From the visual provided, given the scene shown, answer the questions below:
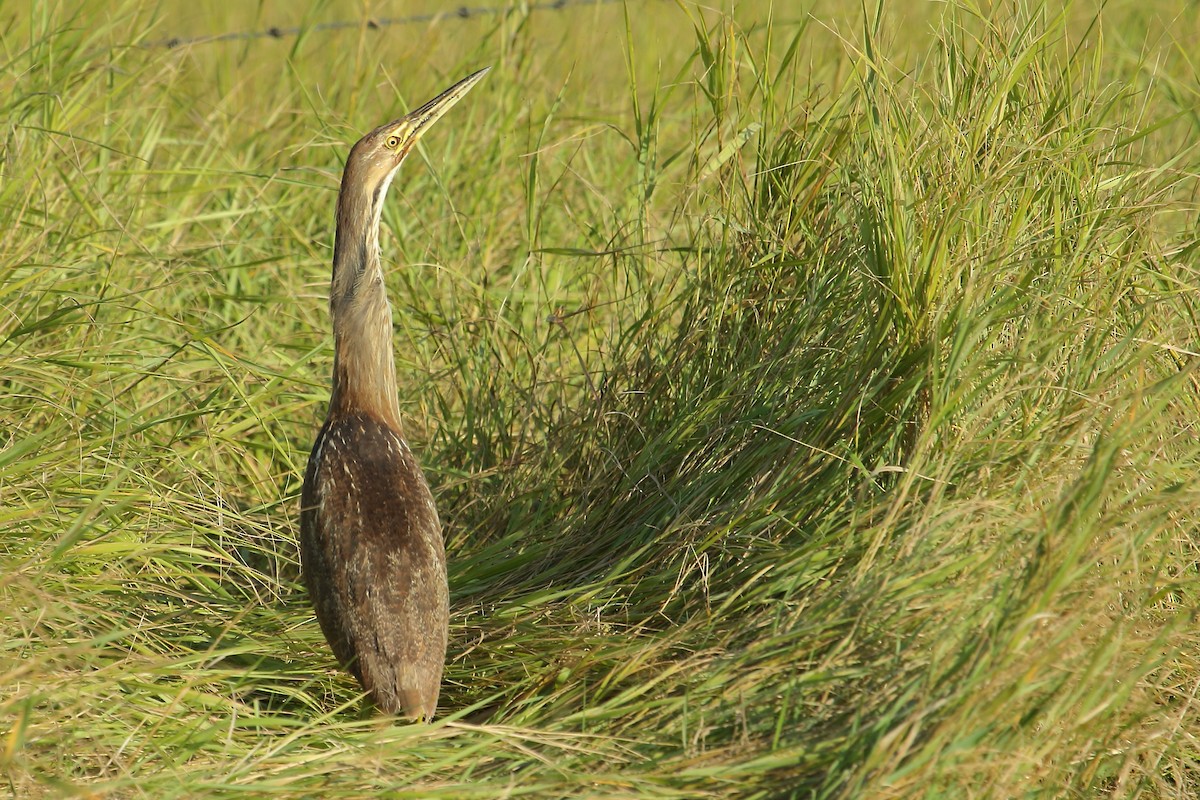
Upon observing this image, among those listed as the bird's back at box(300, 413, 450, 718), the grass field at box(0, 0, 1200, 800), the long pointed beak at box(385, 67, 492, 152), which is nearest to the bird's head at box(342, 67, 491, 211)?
the long pointed beak at box(385, 67, 492, 152)

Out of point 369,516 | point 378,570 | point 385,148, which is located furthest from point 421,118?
point 378,570

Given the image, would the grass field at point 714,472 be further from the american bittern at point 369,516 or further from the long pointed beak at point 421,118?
the long pointed beak at point 421,118

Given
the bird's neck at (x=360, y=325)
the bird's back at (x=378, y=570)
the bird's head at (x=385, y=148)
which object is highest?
the bird's head at (x=385, y=148)

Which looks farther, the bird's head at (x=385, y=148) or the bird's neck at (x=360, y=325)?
the bird's head at (x=385, y=148)

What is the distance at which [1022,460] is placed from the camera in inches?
113

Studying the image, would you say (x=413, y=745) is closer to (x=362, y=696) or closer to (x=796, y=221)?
(x=362, y=696)

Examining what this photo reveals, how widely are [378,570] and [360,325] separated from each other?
71 centimetres

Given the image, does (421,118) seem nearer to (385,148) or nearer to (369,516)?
(385,148)

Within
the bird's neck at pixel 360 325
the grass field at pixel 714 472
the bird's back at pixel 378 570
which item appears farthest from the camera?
the bird's neck at pixel 360 325

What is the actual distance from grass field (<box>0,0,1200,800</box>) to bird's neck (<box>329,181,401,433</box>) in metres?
0.28

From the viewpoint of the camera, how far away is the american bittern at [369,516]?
3029 mm

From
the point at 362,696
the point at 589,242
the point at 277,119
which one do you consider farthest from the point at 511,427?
the point at 277,119

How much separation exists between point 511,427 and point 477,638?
97cm

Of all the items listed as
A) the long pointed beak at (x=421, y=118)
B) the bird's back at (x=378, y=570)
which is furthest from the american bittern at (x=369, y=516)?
the long pointed beak at (x=421, y=118)
